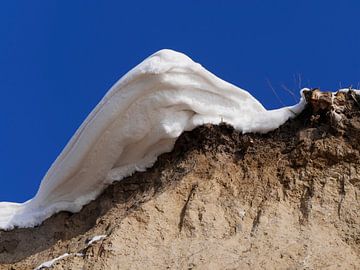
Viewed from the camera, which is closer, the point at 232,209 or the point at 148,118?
the point at 232,209

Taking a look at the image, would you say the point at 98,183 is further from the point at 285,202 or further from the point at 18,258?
the point at 285,202

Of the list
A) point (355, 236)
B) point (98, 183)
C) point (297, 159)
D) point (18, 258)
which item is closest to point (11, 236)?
point (18, 258)

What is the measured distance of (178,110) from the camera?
318 inches

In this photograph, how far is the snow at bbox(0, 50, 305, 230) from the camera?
26.2 feet

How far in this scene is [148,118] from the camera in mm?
8031

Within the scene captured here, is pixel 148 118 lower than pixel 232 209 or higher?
higher

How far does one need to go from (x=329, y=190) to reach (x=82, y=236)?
7.69 ft

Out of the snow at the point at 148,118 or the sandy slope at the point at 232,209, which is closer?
the sandy slope at the point at 232,209

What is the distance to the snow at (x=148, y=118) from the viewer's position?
7.98m

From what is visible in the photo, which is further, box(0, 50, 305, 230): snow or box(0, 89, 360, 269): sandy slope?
box(0, 50, 305, 230): snow

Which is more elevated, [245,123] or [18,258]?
[245,123]

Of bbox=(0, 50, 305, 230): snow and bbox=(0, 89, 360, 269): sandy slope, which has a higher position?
bbox=(0, 50, 305, 230): snow

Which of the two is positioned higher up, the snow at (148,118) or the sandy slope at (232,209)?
the snow at (148,118)

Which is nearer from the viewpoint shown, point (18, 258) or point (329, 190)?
point (329, 190)
